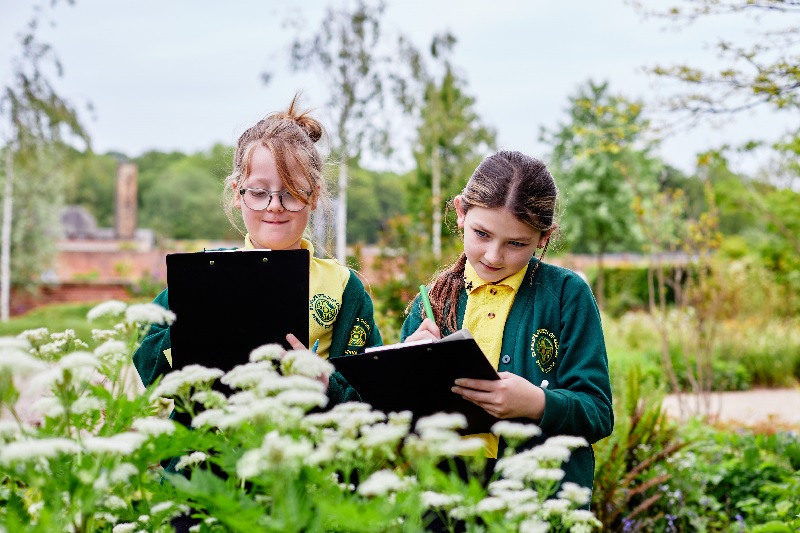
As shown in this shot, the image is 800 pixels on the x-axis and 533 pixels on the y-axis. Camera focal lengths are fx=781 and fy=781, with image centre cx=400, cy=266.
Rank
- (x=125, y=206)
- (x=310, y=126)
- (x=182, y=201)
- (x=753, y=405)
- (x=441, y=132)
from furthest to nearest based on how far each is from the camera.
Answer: (x=182, y=201)
(x=125, y=206)
(x=441, y=132)
(x=753, y=405)
(x=310, y=126)

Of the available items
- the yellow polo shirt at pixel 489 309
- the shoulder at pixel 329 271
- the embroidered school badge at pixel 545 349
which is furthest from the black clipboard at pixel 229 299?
the embroidered school badge at pixel 545 349

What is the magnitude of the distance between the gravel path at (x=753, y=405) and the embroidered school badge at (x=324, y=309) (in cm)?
730

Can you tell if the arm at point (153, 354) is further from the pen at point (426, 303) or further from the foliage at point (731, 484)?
the foliage at point (731, 484)

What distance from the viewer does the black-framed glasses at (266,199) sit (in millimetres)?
2346

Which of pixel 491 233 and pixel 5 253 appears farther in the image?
pixel 5 253

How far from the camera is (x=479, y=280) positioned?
7.90 ft

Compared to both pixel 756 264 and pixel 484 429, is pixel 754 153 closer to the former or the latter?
pixel 484 429

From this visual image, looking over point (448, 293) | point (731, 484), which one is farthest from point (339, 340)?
point (731, 484)

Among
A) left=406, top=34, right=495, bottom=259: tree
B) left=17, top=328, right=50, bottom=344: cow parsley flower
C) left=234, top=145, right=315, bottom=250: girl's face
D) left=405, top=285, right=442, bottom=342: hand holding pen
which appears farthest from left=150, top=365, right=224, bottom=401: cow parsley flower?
left=406, top=34, right=495, bottom=259: tree

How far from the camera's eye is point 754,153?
19.5ft

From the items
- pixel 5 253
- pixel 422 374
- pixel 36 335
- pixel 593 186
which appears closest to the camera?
pixel 36 335

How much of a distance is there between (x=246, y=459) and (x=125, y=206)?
4756 centimetres

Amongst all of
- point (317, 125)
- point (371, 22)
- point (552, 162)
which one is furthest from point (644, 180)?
point (317, 125)

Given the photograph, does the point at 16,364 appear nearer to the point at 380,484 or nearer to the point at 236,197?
the point at 380,484
